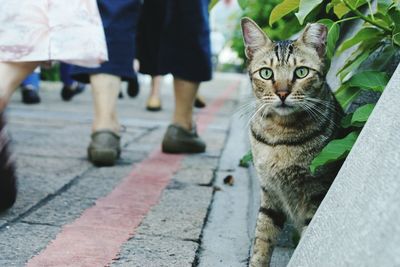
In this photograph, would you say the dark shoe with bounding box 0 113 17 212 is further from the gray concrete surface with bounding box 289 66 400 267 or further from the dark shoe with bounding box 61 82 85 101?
the dark shoe with bounding box 61 82 85 101

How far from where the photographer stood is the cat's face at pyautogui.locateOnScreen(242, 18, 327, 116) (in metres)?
1.97

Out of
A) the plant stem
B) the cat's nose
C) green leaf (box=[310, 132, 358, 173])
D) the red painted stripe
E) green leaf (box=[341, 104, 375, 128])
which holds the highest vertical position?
the plant stem

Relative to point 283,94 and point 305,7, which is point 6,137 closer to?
point 283,94

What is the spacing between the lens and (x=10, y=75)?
238cm

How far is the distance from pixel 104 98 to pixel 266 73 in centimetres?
158

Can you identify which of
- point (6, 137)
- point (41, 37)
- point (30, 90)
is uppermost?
point (41, 37)

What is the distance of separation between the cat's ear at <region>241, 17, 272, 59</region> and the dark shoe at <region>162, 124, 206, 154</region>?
1.74m

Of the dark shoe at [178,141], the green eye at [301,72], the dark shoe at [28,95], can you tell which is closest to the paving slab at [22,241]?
the green eye at [301,72]

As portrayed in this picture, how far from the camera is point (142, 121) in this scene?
5711mm

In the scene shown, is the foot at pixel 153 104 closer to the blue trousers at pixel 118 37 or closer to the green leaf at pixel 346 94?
the blue trousers at pixel 118 37

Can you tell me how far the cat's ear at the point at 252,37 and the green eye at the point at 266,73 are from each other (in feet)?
0.45

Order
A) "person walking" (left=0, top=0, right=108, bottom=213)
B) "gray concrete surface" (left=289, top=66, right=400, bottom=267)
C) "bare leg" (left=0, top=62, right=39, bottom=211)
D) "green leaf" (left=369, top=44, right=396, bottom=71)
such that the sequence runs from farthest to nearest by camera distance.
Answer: "person walking" (left=0, top=0, right=108, bottom=213) → "green leaf" (left=369, top=44, right=396, bottom=71) → "bare leg" (left=0, top=62, right=39, bottom=211) → "gray concrete surface" (left=289, top=66, right=400, bottom=267)

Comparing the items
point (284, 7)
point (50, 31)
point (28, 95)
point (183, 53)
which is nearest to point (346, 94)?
point (284, 7)

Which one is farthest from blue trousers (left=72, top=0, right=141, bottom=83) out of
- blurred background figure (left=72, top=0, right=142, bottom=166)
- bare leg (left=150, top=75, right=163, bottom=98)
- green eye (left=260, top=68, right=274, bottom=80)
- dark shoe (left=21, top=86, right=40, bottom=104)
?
dark shoe (left=21, top=86, right=40, bottom=104)
